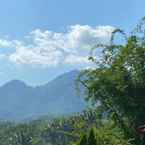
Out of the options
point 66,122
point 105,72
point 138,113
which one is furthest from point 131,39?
point 66,122

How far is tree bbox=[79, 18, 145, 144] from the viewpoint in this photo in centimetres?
2520

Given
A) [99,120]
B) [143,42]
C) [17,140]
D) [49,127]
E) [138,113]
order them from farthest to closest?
[49,127]
[17,140]
[99,120]
[143,42]
[138,113]

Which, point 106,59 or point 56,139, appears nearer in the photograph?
point 106,59

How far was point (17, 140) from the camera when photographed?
6265 inches

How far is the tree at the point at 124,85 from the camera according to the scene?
25203 mm

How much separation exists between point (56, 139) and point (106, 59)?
135 metres

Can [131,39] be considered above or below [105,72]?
above

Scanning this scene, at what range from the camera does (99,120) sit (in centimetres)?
2872

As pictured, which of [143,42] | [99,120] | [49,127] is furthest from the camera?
[49,127]

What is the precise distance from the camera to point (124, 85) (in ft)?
82.7

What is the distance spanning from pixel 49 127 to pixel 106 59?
145 meters

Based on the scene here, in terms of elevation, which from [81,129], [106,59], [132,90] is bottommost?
[81,129]

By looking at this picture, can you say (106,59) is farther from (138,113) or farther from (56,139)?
(56,139)

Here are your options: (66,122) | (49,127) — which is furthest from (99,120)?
(49,127)
